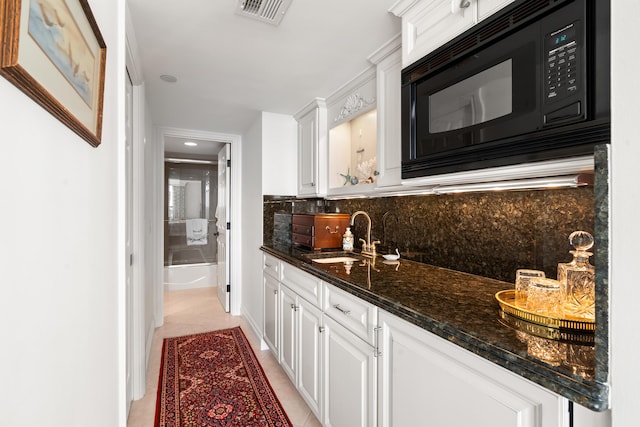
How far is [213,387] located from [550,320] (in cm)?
220

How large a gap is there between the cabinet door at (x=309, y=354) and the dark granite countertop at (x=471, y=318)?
0.93ft

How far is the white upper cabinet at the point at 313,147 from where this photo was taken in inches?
Result: 108

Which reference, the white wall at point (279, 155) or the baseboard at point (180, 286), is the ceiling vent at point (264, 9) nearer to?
the white wall at point (279, 155)

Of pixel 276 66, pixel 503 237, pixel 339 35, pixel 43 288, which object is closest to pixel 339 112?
pixel 276 66

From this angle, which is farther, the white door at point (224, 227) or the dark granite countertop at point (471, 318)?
the white door at point (224, 227)

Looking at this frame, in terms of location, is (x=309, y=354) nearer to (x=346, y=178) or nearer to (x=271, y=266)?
(x=271, y=266)

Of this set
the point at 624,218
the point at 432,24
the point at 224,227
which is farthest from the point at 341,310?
the point at 224,227

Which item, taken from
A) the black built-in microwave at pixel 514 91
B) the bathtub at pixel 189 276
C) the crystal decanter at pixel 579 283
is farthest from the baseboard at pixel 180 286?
the crystal decanter at pixel 579 283

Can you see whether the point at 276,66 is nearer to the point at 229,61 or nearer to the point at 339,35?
the point at 229,61

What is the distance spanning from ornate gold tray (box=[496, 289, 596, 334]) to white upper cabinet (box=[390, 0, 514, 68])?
988mm

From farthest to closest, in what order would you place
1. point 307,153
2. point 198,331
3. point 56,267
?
1. point 198,331
2. point 307,153
3. point 56,267

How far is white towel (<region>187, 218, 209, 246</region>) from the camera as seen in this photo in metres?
5.68

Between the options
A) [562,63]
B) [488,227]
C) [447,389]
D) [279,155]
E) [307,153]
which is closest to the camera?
[562,63]

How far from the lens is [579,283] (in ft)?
3.16
